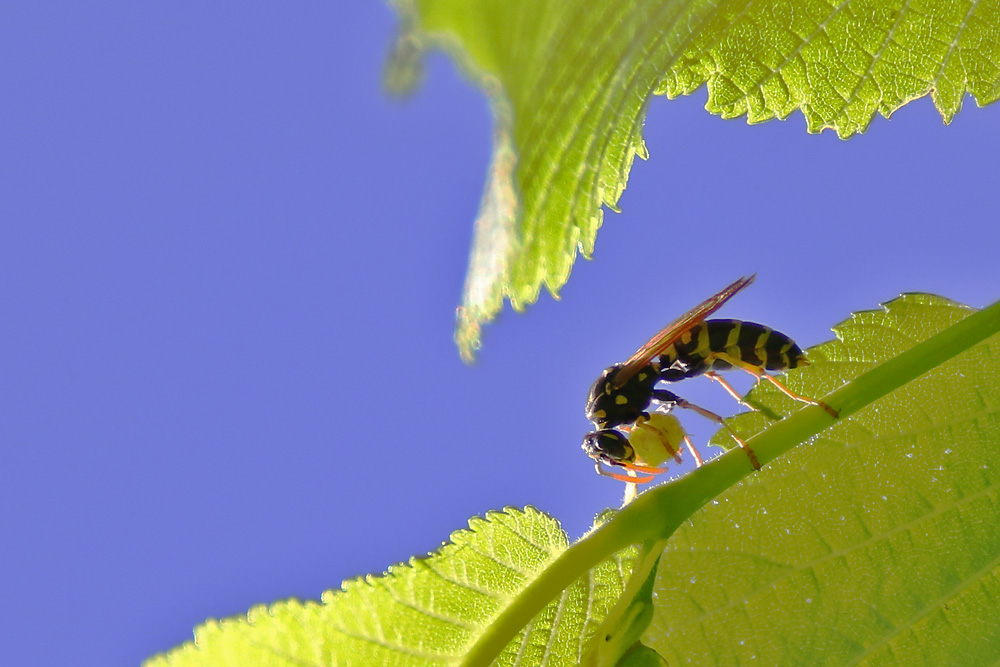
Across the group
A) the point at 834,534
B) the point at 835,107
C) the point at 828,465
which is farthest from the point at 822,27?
the point at 834,534

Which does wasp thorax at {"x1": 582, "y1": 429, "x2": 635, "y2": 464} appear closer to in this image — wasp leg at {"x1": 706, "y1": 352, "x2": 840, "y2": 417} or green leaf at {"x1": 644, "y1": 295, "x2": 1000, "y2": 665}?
wasp leg at {"x1": 706, "y1": 352, "x2": 840, "y2": 417}

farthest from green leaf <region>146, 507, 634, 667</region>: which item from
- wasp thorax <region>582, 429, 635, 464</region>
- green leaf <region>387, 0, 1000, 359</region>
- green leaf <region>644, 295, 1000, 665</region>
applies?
wasp thorax <region>582, 429, 635, 464</region>

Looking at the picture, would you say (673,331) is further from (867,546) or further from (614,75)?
(614,75)

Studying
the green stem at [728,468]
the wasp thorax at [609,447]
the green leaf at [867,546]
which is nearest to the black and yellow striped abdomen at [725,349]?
the wasp thorax at [609,447]

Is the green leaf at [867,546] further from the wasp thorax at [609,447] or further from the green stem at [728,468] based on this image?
the wasp thorax at [609,447]

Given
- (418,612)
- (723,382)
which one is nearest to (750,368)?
(723,382)

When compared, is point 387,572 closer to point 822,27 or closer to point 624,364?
point 822,27
